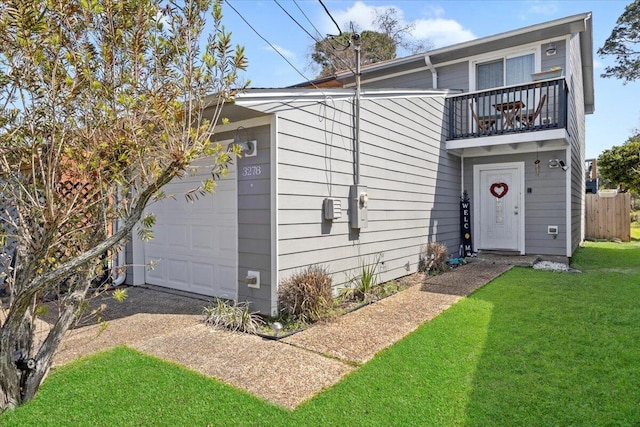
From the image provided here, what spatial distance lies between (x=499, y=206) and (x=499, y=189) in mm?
407

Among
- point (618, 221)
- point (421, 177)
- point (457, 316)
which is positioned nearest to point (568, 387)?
point (457, 316)

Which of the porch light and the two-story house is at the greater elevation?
the two-story house

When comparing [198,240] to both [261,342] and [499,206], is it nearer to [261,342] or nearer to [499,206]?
[261,342]

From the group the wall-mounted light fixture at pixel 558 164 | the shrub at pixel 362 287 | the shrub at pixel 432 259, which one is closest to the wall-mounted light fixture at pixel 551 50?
the wall-mounted light fixture at pixel 558 164

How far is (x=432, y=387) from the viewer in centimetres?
284

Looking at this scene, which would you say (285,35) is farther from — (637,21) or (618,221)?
(637,21)

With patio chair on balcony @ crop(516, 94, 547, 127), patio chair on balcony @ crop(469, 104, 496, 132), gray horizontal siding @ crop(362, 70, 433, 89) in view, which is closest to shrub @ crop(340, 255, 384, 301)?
patio chair on balcony @ crop(469, 104, 496, 132)

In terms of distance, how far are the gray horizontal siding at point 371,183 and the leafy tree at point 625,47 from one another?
535 inches

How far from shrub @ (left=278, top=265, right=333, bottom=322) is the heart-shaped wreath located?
6589mm

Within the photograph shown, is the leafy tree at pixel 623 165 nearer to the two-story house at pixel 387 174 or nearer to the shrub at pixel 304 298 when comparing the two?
the two-story house at pixel 387 174

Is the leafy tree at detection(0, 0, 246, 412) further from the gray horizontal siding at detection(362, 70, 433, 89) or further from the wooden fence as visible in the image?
the wooden fence

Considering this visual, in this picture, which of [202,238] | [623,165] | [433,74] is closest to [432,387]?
[202,238]

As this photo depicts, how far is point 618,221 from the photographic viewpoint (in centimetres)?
1361

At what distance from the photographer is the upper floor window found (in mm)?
9062
